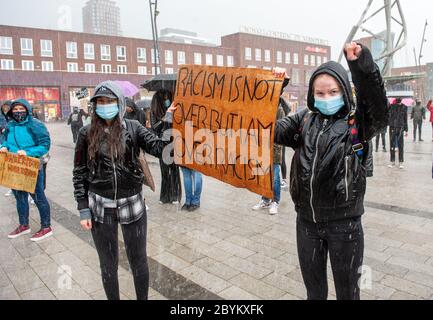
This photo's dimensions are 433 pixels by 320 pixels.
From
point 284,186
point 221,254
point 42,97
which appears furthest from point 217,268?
point 42,97

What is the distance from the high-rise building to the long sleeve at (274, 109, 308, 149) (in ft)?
450

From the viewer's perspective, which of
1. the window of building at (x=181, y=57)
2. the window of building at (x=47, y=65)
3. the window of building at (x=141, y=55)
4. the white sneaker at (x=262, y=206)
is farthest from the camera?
the window of building at (x=181, y=57)

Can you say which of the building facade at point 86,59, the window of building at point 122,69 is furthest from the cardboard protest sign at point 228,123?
the window of building at point 122,69

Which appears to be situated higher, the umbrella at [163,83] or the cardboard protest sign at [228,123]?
the umbrella at [163,83]

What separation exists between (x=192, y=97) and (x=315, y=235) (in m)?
1.65

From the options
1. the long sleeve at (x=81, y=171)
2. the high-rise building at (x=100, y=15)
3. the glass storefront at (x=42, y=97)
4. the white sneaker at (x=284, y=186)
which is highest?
the high-rise building at (x=100, y=15)

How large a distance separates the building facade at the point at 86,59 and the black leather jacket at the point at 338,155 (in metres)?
35.5

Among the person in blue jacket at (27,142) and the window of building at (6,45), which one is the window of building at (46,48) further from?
the person in blue jacket at (27,142)

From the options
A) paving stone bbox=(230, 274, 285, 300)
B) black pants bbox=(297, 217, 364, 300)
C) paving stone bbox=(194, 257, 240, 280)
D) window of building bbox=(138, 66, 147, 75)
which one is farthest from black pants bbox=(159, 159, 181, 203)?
window of building bbox=(138, 66, 147, 75)

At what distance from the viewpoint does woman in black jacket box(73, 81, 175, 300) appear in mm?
2893

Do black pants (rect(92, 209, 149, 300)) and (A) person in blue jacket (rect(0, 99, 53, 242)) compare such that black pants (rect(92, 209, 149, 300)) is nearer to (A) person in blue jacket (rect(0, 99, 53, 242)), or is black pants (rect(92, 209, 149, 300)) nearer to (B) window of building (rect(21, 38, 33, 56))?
(A) person in blue jacket (rect(0, 99, 53, 242))

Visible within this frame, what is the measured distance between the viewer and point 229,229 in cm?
537

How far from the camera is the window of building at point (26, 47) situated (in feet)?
167
